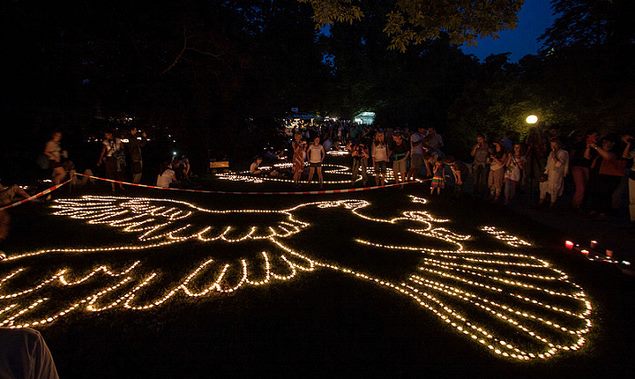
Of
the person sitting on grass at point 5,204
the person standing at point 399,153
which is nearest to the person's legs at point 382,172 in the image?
the person standing at point 399,153

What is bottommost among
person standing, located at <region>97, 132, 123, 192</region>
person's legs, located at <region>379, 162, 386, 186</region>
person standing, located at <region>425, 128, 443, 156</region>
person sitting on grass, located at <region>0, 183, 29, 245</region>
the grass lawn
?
the grass lawn

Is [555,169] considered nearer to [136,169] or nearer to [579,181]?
[579,181]

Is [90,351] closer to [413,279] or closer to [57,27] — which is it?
[413,279]

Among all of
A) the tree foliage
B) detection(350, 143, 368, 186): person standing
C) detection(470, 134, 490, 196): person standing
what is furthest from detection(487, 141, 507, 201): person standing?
detection(350, 143, 368, 186): person standing

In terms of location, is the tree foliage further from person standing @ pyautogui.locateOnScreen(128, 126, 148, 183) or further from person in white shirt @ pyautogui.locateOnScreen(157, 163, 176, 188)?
person in white shirt @ pyautogui.locateOnScreen(157, 163, 176, 188)

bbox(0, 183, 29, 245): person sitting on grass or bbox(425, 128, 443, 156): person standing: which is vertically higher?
bbox(425, 128, 443, 156): person standing

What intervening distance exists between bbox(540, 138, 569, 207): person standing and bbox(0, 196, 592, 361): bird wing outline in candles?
9.89 feet

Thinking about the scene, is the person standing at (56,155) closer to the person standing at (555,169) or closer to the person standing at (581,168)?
the person standing at (555,169)

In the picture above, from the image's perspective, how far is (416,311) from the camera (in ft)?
14.3

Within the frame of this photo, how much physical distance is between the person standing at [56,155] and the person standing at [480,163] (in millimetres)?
10779

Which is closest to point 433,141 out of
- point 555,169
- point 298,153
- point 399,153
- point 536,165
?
point 399,153

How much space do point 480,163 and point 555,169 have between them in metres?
2.39

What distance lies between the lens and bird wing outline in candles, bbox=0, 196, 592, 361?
13.4 feet

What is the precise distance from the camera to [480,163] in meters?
11.2
